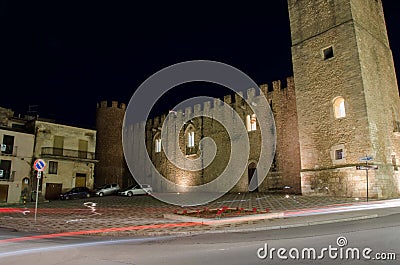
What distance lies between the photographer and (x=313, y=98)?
17188mm

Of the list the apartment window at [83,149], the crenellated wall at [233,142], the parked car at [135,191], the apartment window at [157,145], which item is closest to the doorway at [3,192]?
the apartment window at [83,149]

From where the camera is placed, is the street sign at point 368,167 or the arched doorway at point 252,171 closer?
the street sign at point 368,167

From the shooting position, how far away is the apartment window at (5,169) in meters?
21.4

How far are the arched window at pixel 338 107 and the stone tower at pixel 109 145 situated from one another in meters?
21.1

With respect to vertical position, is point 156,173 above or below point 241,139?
below

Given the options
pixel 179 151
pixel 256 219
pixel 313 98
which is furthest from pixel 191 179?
pixel 256 219

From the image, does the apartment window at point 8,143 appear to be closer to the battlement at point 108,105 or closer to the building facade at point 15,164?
the building facade at point 15,164

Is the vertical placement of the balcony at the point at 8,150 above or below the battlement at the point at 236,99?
below

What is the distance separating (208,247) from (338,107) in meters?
13.7

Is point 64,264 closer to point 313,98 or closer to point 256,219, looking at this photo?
point 256,219

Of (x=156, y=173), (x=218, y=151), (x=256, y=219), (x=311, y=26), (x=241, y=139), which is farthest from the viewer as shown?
(x=156, y=173)

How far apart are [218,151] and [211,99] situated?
174 inches

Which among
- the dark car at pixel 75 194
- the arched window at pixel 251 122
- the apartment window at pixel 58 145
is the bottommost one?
the dark car at pixel 75 194

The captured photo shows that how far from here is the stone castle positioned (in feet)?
48.2
